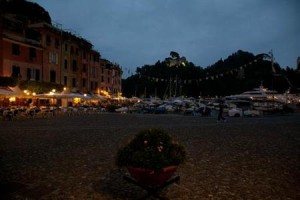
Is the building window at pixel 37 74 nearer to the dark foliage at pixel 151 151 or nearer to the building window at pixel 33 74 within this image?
the building window at pixel 33 74

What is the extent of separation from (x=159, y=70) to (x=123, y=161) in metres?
79.1

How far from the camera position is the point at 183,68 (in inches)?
3152

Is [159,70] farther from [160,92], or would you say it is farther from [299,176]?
[299,176]

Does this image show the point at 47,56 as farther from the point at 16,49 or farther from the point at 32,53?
the point at 16,49

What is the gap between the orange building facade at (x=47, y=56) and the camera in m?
37.6

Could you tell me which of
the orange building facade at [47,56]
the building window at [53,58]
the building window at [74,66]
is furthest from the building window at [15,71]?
the building window at [74,66]

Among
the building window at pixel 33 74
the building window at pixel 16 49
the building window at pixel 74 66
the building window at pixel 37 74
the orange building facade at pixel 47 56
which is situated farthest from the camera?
the building window at pixel 74 66

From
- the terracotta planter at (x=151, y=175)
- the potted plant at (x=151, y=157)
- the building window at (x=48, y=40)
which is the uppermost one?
the building window at (x=48, y=40)

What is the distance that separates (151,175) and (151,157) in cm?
30

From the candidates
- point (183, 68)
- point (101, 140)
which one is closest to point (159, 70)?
point (183, 68)

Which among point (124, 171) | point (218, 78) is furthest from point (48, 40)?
point (218, 78)

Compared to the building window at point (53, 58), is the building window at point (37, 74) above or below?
below

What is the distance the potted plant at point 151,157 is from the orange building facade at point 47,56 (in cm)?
3434

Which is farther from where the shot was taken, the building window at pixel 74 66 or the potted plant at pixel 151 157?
the building window at pixel 74 66
